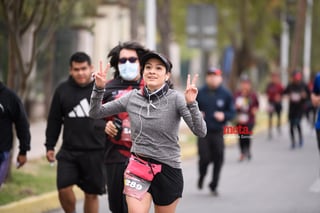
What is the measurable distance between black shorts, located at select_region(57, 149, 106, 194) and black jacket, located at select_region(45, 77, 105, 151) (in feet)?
0.24

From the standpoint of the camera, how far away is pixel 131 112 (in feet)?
22.6

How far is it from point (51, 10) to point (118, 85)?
159 inches

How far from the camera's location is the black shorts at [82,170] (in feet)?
28.7

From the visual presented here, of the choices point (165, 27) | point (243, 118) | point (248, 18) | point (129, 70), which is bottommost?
point (243, 118)

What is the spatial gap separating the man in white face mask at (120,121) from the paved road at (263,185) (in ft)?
9.77

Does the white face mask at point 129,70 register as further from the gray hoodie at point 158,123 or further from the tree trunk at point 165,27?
the tree trunk at point 165,27

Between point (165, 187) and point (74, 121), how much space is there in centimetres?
227

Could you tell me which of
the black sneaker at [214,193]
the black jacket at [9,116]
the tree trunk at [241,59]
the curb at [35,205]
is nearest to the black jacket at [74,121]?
the black jacket at [9,116]

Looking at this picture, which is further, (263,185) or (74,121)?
(263,185)

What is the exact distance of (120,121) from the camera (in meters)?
7.89

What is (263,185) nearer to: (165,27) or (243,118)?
(243,118)

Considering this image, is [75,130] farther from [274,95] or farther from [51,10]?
[274,95]

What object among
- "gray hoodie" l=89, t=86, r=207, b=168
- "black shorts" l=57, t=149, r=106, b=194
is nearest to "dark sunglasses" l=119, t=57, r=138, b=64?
"gray hoodie" l=89, t=86, r=207, b=168

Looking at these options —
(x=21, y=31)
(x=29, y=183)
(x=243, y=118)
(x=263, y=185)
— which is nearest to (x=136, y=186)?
(x=21, y=31)
